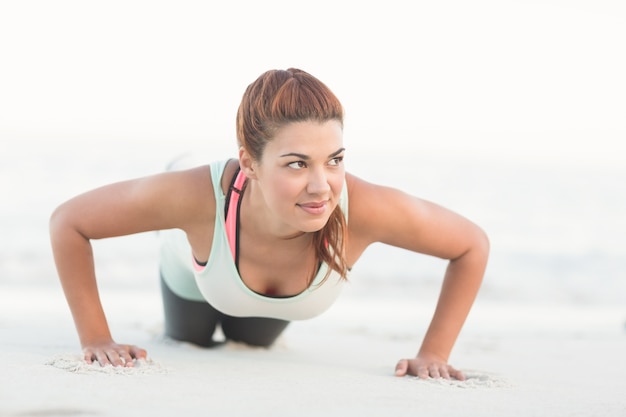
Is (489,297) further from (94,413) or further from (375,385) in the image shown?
(94,413)

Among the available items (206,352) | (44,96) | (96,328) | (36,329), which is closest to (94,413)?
(96,328)

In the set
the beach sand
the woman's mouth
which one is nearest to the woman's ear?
the woman's mouth

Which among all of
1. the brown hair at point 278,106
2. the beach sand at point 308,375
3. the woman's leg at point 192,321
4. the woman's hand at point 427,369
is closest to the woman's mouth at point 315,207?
the brown hair at point 278,106

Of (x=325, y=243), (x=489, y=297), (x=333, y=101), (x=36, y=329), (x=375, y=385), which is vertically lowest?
(x=489, y=297)

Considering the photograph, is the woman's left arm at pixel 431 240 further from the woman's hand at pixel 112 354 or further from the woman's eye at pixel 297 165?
the woman's hand at pixel 112 354

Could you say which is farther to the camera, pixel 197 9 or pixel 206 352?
pixel 197 9

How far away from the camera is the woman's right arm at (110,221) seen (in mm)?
3090

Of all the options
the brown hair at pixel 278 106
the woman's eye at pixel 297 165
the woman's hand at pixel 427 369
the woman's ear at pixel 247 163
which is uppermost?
the brown hair at pixel 278 106

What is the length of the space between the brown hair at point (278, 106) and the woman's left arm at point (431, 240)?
16.7 inches

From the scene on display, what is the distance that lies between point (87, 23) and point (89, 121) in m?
5.89

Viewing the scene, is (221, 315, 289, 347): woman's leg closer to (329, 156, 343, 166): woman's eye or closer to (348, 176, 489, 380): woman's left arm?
(348, 176, 489, 380): woman's left arm

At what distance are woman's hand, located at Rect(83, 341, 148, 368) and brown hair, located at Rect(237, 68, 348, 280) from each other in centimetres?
88

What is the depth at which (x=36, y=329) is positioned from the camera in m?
4.29

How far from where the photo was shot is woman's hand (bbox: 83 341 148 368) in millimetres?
2971
